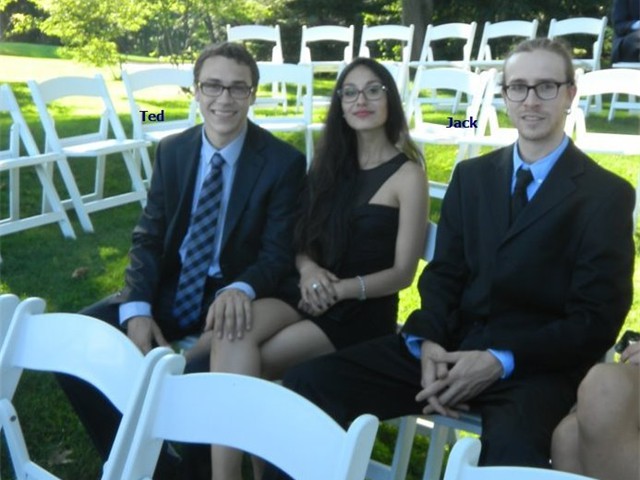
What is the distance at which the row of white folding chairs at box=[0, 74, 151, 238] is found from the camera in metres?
6.57

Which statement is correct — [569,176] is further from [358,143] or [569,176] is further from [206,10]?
[206,10]

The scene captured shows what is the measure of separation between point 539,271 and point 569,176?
0.96 feet

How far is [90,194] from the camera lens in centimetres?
753

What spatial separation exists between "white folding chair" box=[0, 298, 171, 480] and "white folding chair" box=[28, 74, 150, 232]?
435 cm

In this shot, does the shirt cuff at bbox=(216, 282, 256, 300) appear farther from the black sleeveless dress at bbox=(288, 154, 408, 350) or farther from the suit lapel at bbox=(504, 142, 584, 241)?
the suit lapel at bbox=(504, 142, 584, 241)

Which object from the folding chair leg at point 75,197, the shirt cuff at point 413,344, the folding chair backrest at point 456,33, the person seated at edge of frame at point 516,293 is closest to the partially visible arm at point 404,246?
the person seated at edge of frame at point 516,293

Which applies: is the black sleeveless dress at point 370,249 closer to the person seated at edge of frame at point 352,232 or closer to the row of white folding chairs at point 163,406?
the person seated at edge of frame at point 352,232

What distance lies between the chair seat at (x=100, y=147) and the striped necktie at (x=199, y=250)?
3.53m

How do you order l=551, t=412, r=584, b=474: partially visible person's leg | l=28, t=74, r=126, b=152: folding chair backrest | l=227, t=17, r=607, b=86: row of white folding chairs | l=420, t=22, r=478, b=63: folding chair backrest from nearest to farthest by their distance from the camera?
l=551, t=412, r=584, b=474: partially visible person's leg → l=28, t=74, r=126, b=152: folding chair backrest → l=227, t=17, r=607, b=86: row of white folding chairs → l=420, t=22, r=478, b=63: folding chair backrest

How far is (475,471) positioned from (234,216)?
2014mm

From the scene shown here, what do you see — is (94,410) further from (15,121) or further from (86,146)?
(86,146)

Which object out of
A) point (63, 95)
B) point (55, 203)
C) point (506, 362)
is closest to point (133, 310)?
point (506, 362)

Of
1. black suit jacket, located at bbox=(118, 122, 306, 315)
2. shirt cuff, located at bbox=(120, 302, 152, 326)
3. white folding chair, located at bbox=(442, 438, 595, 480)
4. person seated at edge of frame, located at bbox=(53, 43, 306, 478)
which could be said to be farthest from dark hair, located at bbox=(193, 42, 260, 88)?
white folding chair, located at bbox=(442, 438, 595, 480)

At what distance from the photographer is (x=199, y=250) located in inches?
141
